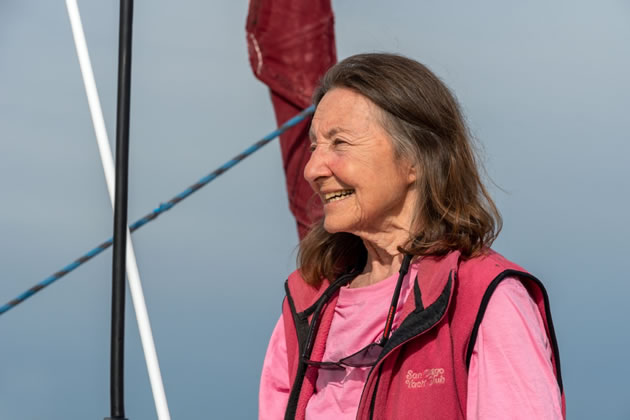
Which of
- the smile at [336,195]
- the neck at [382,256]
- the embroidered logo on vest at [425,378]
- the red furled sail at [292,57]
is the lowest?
the embroidered logo on vest at [425,378]

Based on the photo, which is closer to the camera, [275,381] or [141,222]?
[275,381]

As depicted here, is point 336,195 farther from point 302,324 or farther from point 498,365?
point 498,365

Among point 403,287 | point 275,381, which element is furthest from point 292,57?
point 403,287

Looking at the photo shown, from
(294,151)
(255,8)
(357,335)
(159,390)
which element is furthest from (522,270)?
(255,8)

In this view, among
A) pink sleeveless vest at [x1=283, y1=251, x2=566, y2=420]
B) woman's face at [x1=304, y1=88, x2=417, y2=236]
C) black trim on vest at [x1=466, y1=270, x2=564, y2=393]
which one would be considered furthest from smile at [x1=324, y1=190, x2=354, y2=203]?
black trim on vest at [x1=466, y1=270, x2=564, y2=393]

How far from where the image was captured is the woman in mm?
1729

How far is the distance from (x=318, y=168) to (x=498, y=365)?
622mm

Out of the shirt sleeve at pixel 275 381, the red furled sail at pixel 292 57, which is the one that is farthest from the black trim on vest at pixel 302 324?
the red furled sail at pixel 292 57

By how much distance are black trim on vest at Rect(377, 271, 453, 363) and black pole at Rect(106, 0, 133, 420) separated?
63 cm

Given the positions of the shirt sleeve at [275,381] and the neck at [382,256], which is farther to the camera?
the shirt sleeve at [275,381]

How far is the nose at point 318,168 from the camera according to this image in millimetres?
2010

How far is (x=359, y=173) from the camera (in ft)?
6.46

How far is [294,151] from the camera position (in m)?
4.61

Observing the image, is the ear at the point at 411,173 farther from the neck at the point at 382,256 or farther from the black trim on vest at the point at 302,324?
the black trim on vest at the point at 302,324
